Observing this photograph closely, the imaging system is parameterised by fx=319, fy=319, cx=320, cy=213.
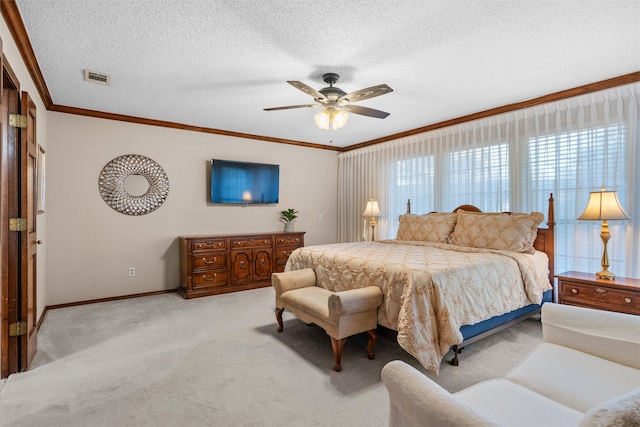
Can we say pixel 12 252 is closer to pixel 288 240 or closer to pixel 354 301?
pixel 354 301

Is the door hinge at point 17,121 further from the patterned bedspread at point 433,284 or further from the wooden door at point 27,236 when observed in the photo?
the patterned bedspread at point 433,284

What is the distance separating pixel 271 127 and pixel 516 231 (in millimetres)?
3536

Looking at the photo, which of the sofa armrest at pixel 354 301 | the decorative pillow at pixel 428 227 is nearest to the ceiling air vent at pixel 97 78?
the sofa armrest at pixel 354 301

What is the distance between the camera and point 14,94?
89.5 inches

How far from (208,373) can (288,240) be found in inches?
118

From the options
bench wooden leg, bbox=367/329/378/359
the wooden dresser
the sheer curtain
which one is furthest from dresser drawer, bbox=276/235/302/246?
bench wooden leg, bbox=367/329/378/359

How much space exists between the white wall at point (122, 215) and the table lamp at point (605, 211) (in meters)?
4.29

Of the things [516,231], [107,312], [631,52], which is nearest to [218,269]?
[107,312]

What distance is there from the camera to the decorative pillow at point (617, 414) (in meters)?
0.68

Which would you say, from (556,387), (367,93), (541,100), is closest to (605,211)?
(541,100)

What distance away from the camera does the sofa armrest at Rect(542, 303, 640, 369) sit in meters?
1.55

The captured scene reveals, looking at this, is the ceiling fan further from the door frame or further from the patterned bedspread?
A: the door frame

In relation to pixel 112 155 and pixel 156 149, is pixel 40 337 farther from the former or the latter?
pixel 156 149

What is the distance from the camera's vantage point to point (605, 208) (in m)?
2.78
